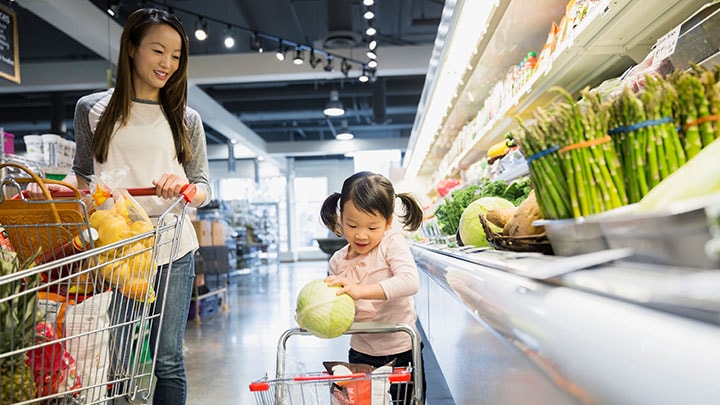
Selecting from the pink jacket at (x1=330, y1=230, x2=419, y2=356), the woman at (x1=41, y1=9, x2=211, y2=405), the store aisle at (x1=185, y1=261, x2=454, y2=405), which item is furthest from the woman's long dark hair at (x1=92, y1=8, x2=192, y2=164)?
the store aisle at (x1=185, y1=261, x2=454, y2=405)

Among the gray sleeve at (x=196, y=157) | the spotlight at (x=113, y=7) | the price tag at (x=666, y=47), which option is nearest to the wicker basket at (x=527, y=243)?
the price tag at (x=666, y=47)

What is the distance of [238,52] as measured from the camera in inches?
→ 389

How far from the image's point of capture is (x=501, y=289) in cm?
90

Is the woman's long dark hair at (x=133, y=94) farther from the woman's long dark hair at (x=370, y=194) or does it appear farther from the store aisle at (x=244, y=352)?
the store aisle at (x=244, y=352)

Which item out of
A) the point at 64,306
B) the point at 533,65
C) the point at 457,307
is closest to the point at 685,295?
the point at 64,306

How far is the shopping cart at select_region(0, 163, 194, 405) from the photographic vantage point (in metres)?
1.01

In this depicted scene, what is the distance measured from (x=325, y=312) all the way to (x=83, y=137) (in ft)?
3.86

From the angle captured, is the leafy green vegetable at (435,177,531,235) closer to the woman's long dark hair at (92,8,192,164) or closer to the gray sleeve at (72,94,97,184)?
the woman's long dark hair at (92,8,192,164)

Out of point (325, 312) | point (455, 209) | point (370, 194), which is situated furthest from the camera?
point (455, 209)

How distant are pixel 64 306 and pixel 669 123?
4.07 ft

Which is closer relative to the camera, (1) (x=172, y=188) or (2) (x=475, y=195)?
(1) (x=172, y=188)

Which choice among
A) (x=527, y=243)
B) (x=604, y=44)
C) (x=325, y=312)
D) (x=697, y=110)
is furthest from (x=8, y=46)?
(x=697, y=110)

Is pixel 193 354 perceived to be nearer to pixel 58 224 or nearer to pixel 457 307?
pixel 457 307

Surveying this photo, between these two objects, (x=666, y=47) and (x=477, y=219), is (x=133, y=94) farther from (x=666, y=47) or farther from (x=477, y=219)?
(x=666, y=47)
